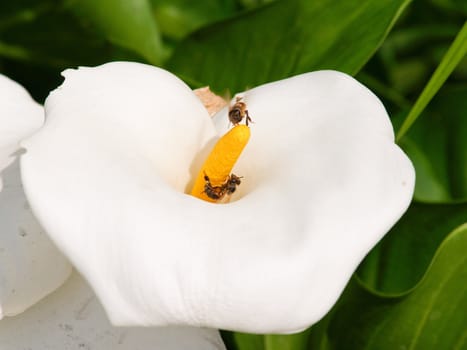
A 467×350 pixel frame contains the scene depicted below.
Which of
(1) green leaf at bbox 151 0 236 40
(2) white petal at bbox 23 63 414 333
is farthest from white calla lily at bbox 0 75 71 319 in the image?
(1) green leaf at bbox 151 0 236 40

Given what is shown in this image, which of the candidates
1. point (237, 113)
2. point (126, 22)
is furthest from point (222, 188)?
point (126, 22)

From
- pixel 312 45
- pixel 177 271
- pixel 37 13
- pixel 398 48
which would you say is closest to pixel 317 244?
pixel 177 271

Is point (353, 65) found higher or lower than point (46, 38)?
higher

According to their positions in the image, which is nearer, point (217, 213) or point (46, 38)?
point (217, 213)

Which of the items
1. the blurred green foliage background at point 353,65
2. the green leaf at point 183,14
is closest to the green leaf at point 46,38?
the blurred green foliage background at point 353,65

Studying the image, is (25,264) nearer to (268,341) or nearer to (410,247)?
(268,341)

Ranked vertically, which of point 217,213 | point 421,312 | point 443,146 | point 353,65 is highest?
point 217,213

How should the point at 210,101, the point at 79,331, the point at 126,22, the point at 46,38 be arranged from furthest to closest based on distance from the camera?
the point at 46,38
the point at 126,22
the point at 210,101
the point at 79,331

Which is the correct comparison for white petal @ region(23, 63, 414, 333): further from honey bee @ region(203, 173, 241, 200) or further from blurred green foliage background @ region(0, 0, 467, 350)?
blurred green foliage background @ region(0, 0, 467, 350)
